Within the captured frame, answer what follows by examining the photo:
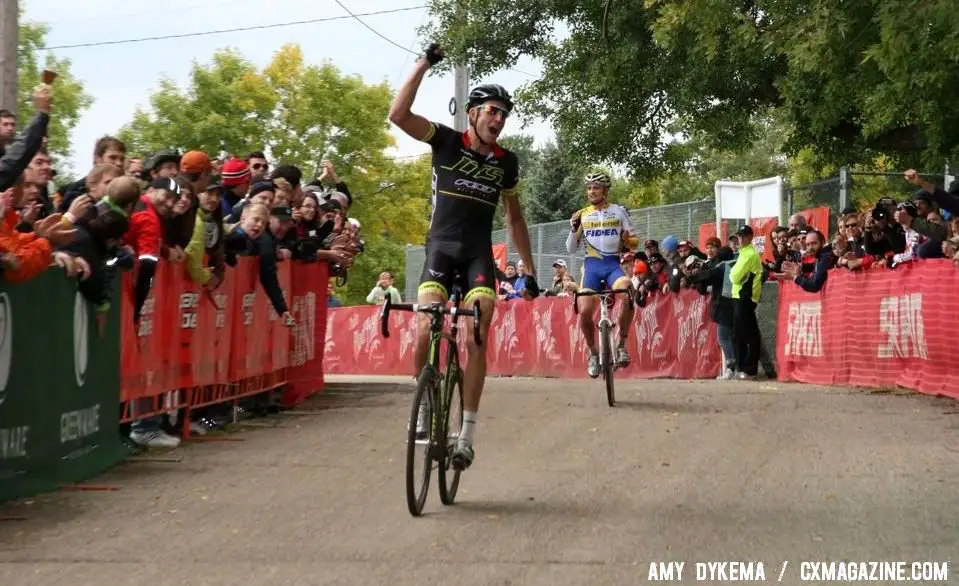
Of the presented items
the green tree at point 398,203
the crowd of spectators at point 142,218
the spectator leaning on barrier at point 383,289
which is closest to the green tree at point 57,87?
the green tree at point 398,203

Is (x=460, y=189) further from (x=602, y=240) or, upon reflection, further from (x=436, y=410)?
(x=602, y=240)

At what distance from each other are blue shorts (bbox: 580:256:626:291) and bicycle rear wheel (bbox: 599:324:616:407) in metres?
0.64

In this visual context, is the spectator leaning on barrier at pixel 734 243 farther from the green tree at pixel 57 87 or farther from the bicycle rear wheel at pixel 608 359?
the green tree at pixel 57 87

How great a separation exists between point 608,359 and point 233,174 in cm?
391

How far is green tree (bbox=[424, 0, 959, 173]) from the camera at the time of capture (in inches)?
717

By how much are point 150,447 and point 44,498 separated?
2.63m

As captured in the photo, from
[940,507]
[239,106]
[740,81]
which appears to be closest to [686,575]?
[940,507]

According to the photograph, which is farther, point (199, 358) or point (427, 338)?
point (199, 358)

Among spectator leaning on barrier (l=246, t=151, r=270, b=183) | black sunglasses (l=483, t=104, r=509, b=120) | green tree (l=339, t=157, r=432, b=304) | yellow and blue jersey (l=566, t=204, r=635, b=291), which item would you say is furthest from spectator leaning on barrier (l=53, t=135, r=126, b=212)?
green tree (l=339, t=157, r=432, b=304)

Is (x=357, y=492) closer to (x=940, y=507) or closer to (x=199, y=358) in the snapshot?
(x=940, y=507)

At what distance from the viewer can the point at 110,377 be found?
11195 millimetres

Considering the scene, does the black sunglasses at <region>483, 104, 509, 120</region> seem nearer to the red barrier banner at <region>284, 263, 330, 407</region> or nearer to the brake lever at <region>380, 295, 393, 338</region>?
the brake lever at <region>380, 295, 393, 338</region>

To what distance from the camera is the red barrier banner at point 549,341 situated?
2544cm

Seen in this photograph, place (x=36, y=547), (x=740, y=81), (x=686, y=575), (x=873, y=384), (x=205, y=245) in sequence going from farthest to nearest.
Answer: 1. (x=740, y=81)
2. (x=873, y=384)
3. (x=205, y=245)
4. (x=36, y=547)
5. (x=686, y=575)
